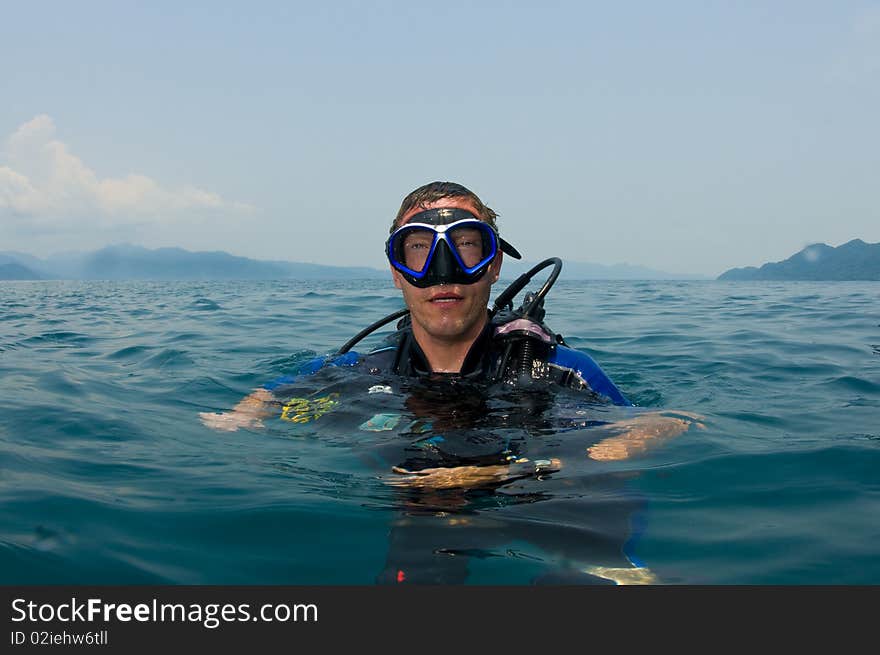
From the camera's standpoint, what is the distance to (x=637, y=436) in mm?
2971

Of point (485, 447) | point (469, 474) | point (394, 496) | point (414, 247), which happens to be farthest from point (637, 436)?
point (414, 247)

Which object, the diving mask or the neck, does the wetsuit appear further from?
the diving mask

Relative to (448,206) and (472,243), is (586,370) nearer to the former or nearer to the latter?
(472,243)

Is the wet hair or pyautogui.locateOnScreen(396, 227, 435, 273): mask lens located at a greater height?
the wet hair

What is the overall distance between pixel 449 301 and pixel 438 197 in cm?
62

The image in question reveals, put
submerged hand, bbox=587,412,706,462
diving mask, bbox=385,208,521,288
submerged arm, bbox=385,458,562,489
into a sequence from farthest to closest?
diving mask, bbox=385,208,521,288 < submerged hand, bbox=587,412,706,462 < submerged arm, bbox=385,458,562,489

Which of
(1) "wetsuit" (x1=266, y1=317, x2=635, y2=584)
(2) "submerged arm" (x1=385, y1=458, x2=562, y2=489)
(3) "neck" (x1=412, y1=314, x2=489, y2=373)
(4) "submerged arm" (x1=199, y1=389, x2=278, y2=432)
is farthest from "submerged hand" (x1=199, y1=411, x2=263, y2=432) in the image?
(2) "submerged arm" (x1=385, y1=458, x2=562, y2=489)

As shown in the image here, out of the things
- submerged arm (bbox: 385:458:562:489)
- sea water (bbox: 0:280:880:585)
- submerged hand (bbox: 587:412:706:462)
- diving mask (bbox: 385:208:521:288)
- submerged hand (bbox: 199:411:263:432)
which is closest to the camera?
sea water (bbox: 0:280:880:585)

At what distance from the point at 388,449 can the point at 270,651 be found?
1.44 meters

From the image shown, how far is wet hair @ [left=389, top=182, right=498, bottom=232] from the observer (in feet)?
12.0

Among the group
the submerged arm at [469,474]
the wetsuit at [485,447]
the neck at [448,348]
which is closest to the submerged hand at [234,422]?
the wetsuit at [485,447]

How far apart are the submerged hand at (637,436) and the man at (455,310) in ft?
0.18

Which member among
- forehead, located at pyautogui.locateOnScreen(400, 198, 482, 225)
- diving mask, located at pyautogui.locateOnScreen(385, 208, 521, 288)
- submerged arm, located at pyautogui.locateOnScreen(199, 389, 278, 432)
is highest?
forehead, located at pyautogui.locateOnScreen(400, 198, 482, 225)

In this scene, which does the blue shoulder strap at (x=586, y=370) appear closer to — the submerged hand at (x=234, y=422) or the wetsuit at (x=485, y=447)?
the wetsuit at (x=485, y=447)
